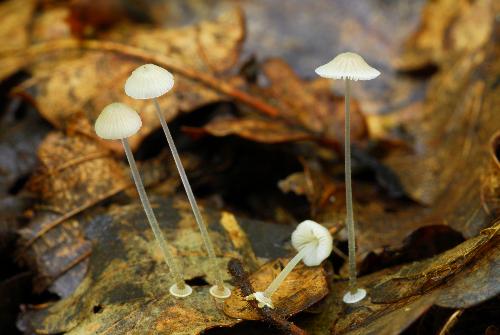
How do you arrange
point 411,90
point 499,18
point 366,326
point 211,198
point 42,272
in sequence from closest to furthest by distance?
point 366,326 → point 42,272 → point 211,198 → point 499,18 → point 411,90

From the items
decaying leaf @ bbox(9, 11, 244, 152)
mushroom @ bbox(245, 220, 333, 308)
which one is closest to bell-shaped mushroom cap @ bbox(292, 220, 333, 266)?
mushroom @ bbox(245, 220, 333, 308)

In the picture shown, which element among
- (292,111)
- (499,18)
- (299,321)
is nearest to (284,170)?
(292,111)

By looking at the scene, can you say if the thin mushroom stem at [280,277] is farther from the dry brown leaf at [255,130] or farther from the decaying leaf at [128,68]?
the decaying leaf at [128,68]

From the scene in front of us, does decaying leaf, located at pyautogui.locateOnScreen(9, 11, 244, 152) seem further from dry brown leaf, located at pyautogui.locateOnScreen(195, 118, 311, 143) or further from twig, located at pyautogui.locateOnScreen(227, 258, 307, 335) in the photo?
twig, located at pyautogui.locateOnScreen(227, 258, 307, 335)

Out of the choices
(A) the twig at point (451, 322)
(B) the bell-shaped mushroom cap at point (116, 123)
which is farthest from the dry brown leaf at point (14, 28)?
(A) the twig at point (451, 322)

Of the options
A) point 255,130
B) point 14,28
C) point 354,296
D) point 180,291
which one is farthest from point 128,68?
point 354,296

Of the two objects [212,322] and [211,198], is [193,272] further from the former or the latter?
[211,198]
